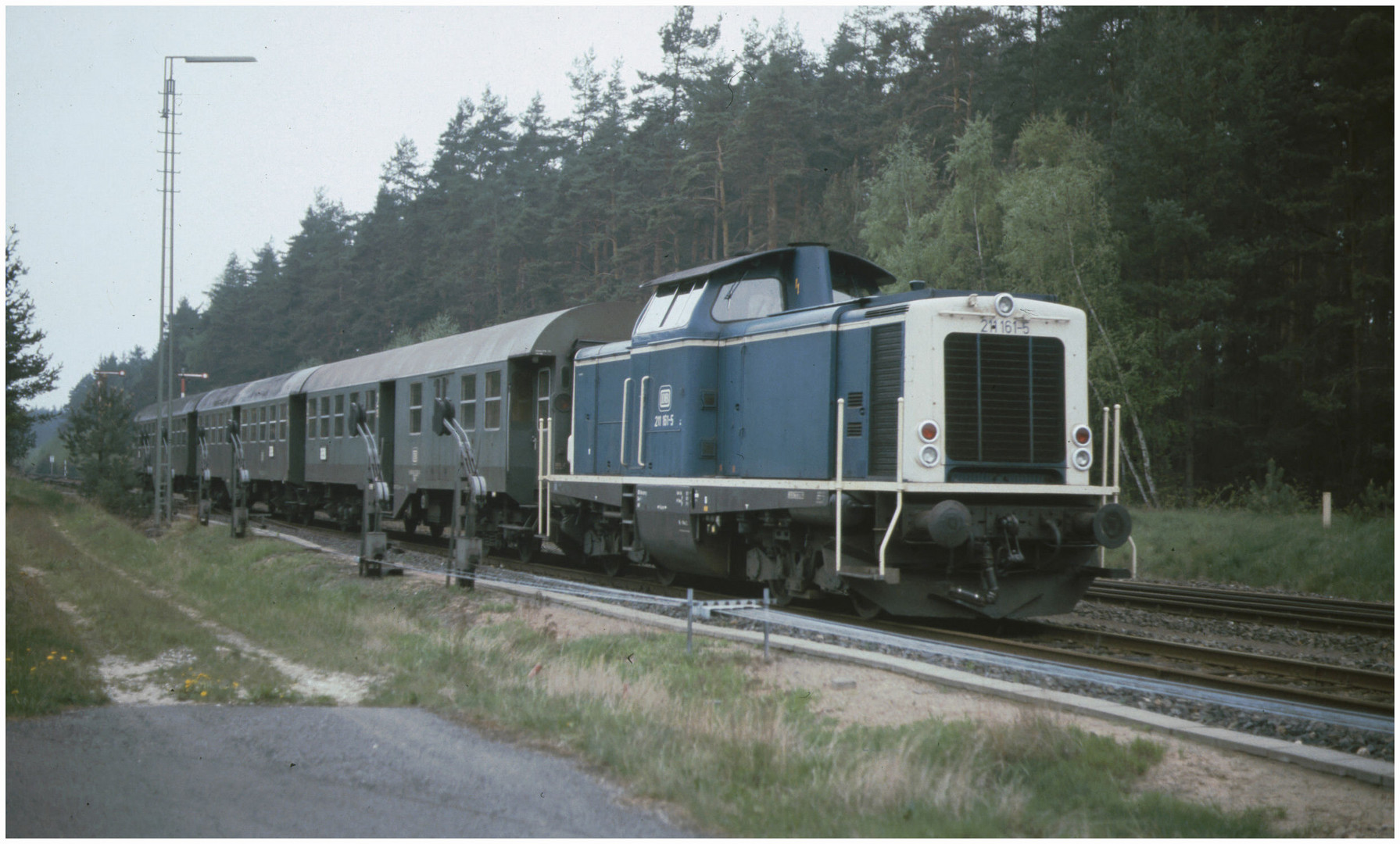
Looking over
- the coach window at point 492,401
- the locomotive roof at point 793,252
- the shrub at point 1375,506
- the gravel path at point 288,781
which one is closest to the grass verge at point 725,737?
the gravel path at point 288,781

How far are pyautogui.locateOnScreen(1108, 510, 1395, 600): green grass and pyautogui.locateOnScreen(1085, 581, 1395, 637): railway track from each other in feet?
3.85

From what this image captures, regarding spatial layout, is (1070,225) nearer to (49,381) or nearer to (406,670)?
(406,670)

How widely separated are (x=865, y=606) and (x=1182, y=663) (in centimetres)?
294

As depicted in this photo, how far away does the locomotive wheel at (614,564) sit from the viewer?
15.6 m

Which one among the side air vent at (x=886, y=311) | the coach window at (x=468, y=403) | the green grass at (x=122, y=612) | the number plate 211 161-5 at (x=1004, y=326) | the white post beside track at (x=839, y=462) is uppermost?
the side air vent at (x=886, y=311)

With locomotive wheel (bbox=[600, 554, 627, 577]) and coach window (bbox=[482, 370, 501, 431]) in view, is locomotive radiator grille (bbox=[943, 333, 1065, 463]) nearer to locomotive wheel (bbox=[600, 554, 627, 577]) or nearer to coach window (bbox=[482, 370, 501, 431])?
locomotive wheel (bbox=[600, 554, 627, 577])

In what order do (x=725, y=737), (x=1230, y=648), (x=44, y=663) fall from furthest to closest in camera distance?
(x=1230, y=648), (x=44, y=663), (x=725, y=737)

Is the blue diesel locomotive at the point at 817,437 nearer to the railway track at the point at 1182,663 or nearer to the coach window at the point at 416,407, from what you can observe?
the railway track at the point at 1182,663

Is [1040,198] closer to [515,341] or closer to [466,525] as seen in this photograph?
[515,341]

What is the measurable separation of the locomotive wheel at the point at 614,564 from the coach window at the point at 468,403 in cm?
383

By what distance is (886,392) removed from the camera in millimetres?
10195

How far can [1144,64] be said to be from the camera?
1197 inches

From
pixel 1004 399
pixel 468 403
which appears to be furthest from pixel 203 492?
pixel 1004 399

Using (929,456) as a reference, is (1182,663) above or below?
below
